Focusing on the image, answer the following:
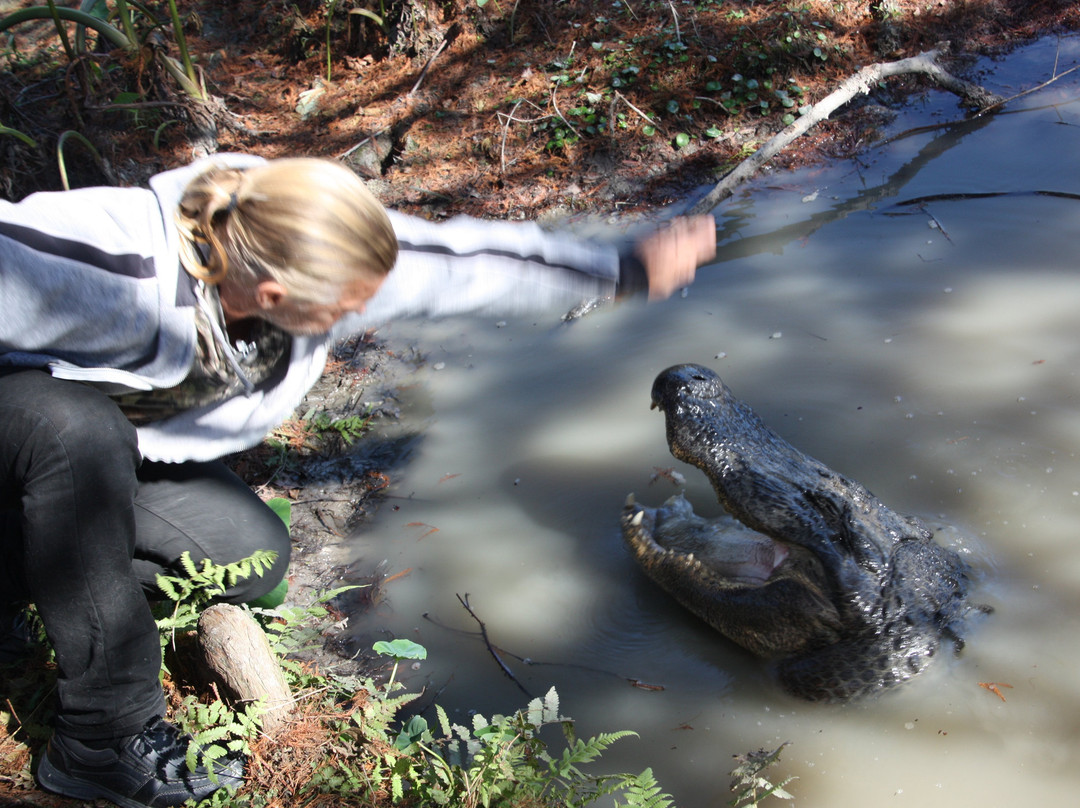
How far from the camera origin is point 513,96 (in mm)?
6539

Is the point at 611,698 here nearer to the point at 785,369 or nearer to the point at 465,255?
the point at 465,255

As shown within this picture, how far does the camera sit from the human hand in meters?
2.43

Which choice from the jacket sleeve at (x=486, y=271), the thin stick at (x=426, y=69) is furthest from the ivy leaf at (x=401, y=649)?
the thin stick at (x=426, y=69)

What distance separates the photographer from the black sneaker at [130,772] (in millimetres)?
2047

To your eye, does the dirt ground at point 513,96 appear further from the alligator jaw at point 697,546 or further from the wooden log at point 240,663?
the wooden log at point 240,663

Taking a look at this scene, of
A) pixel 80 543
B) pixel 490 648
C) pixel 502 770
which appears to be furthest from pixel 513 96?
pixel 502 770

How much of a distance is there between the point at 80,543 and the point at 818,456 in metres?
2.75

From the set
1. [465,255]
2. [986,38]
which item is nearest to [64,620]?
[465,255]

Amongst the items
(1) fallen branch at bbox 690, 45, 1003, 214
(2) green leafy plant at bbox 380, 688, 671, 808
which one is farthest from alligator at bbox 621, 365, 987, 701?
(1) fallen branch at bbox 690, 45, 1003, 214

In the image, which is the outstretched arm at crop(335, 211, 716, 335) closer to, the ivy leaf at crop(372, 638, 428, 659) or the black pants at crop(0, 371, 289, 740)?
the black pants at crop(0, 371, 289, 740)

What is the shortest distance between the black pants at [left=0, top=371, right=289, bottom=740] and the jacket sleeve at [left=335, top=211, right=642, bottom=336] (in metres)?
0.76

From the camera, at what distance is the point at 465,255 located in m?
2.41

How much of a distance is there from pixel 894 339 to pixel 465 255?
8.42ft

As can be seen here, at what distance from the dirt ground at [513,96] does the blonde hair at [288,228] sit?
2.66 meters
